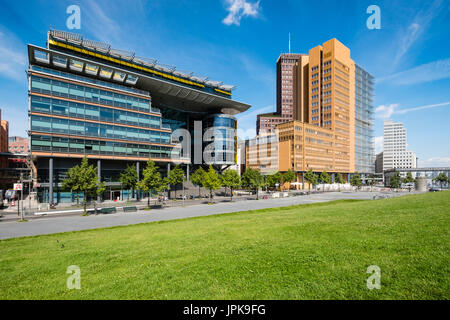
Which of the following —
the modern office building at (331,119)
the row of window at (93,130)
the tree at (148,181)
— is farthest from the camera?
the modern office building at (331,119)

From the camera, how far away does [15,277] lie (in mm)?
8234

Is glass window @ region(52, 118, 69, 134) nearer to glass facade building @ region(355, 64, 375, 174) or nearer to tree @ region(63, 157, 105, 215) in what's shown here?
tree @ region(63, 157, 105, 215)

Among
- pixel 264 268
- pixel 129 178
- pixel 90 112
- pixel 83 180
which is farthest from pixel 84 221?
pixel 90 112

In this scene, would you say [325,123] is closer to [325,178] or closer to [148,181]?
[325,178]

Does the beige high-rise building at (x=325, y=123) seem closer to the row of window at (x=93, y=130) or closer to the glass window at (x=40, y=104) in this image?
the row of window at (x=93, y=130)

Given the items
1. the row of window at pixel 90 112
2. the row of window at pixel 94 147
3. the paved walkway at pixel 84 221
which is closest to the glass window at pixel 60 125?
the row of window at pixel 90 112

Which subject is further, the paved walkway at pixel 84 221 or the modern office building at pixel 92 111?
the modern office building at pixel 92 111

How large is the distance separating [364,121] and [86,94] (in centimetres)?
14209

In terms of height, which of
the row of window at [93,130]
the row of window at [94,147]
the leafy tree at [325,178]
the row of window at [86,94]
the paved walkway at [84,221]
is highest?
the row of window at [86,94]

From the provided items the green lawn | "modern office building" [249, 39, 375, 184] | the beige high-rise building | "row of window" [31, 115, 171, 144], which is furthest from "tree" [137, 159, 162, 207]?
"modern office building" [249, 39, 375, 184]

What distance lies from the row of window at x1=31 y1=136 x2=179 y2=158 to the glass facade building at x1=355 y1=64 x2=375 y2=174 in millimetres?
114823

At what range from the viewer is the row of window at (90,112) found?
4778 centimetres

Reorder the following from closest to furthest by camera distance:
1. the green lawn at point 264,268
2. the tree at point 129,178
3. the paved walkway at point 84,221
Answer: the green lawn at point 264,268, the paved walkway at point 84,221, the tree at point 129,178

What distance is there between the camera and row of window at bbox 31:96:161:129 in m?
47.8
